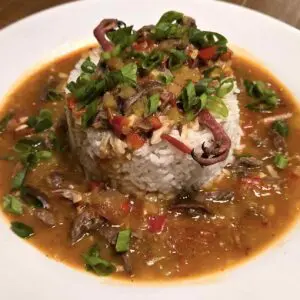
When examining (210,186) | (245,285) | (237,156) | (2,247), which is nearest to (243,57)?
(237,156)

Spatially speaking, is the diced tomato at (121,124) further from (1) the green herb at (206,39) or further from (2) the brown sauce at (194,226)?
(1) the green herb at (206,39)

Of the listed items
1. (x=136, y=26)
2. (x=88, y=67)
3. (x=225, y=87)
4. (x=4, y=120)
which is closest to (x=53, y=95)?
(x=4, y=120)

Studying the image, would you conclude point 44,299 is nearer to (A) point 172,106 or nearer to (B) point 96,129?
(B) point 96,129

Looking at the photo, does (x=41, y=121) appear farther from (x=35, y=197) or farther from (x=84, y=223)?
(x=84, y=223)

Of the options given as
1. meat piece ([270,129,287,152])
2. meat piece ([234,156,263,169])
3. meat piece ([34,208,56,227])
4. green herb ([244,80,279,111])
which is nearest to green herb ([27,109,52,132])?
meat piece ([34,208,56,227])

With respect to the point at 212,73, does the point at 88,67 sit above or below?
below
